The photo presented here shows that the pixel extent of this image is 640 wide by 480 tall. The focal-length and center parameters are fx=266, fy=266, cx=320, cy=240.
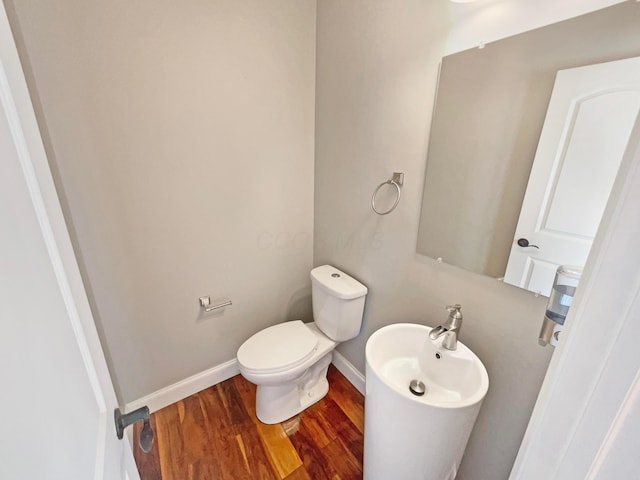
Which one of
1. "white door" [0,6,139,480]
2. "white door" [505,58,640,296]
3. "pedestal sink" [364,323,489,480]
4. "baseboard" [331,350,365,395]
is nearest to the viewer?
"white door" [0,6,139,480]

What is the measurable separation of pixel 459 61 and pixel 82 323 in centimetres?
132

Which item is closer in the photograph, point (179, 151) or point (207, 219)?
point (179, 151)

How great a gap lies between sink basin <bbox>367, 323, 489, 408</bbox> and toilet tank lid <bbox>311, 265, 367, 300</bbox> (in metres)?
0.38

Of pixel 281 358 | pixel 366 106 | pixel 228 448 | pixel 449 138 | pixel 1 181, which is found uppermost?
pixel 366 106

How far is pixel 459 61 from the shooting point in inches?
37.2

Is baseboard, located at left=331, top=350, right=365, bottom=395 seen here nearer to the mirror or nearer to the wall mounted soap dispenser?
the mirror

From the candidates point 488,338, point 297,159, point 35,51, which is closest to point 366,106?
point 297,159

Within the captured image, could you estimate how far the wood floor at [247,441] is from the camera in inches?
50.1

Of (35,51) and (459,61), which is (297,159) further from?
(35,51)

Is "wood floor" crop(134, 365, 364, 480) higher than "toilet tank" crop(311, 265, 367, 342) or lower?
lower

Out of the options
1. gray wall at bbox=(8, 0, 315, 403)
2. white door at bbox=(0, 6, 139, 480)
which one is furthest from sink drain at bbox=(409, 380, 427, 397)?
gray wall at bbox=(8, 0, 315, 403)

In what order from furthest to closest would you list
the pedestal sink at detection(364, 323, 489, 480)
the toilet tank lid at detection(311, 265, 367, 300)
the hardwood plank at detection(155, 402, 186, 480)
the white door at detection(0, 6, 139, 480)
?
the toilet tank lid at detection(311, 265, 367, 300) → the hardwood plank at detection(155, 402, 186, 480) → the pedestal sink at detection(364, 323, 489, 480) → the white door at detection(0, 6, 139, 480)

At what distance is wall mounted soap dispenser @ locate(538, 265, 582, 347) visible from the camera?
2.20 ft

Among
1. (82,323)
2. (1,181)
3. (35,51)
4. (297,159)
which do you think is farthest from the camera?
(297,159)
